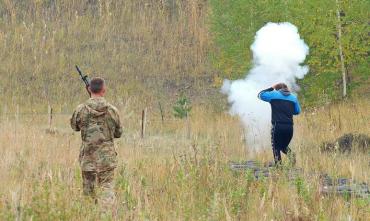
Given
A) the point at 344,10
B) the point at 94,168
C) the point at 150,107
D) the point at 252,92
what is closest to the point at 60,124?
the point at 150,107

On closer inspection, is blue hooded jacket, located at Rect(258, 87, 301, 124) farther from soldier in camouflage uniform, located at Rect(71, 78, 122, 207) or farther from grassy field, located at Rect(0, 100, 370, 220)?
soldier in camouflage uniform, located at Rect(71, 78, 122, 207)

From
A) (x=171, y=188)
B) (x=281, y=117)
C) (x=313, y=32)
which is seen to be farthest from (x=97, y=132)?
(x=313, y=32)

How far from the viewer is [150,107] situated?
29531 mm

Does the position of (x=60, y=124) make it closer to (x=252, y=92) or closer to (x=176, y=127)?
(x=176, y=127)

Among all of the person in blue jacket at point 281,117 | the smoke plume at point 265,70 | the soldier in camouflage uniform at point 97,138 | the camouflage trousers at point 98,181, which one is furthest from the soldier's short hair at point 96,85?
the smoke plume at point 265,70

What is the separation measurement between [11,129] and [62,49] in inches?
842

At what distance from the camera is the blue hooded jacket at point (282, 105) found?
39.1 ft

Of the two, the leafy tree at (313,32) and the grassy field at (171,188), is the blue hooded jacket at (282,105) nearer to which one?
the grassy field at (171,188)

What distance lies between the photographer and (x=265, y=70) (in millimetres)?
17984

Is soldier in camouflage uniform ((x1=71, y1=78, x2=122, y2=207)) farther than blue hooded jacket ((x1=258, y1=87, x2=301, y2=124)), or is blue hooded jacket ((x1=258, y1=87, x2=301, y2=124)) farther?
blue hooded jacket ((x1=258, y1=87, x2=301, y2=124))

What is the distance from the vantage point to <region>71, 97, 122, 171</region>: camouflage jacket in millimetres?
7652

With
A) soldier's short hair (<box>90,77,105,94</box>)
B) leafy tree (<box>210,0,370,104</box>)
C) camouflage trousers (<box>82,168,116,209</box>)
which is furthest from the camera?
leafy tree (<box>210,0,370,104</box>)

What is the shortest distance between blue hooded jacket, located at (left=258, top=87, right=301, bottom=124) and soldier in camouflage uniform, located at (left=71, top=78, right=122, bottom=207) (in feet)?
15.6

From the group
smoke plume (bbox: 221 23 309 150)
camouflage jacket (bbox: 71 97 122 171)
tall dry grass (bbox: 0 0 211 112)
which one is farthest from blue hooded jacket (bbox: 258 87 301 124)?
tall dry grass (bbox: 0 0 211 112)
